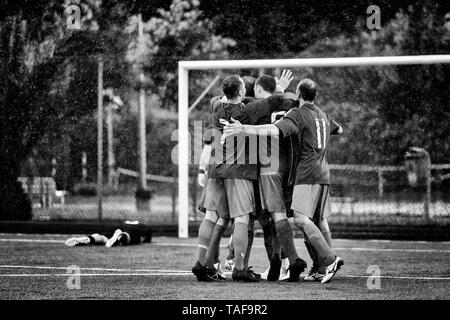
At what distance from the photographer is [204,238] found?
805 centimetres

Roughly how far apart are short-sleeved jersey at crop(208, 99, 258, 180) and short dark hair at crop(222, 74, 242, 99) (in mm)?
97

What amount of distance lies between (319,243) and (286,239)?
32 cm

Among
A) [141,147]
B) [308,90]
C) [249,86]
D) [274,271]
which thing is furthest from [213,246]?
[141,147]

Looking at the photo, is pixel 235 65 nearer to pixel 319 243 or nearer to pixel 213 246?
pixel 213 246

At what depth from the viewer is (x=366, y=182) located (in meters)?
14.6

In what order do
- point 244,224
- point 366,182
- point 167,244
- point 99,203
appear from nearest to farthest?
point 244,224 → point 167,244 → point 366,182 → point 99,203

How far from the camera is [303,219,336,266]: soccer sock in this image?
7723 mm

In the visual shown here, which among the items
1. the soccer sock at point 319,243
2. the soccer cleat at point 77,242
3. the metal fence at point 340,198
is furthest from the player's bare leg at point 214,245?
the metal fence at point 340,198

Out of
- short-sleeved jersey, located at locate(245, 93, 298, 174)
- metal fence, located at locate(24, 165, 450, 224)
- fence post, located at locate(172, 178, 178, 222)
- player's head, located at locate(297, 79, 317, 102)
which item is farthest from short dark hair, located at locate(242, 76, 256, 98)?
fence post, located at locate(172, 178, 178, 222)

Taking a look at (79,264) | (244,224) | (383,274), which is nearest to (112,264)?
(79,264)

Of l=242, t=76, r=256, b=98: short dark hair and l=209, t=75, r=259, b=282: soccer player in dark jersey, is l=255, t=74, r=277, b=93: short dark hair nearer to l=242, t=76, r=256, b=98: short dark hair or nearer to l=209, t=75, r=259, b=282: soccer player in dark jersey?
l=209, t=75, r=259, b=282: soccer player in dark jersey

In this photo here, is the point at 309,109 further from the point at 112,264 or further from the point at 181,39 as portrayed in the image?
the point at 181,39

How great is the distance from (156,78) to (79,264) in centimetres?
647

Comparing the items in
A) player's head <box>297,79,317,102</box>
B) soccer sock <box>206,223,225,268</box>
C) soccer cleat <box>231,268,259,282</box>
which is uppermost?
player's head <box>297,79,317,102</box>
